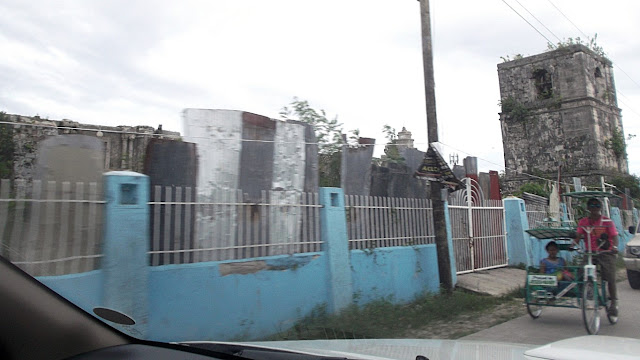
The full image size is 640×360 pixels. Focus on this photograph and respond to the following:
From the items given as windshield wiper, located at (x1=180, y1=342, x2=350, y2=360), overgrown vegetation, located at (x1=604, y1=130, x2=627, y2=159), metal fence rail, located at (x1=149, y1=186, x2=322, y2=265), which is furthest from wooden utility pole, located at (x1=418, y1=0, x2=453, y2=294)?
overgrown vegetation, located at (x1=604, y1=130, x2=627, y2=159)

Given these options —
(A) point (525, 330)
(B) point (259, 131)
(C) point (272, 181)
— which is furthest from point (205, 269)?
(A) point (525, 330)

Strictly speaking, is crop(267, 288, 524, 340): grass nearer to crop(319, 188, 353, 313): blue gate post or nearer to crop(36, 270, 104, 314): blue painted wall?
crop(319, 188, 353, 313): blue gate post

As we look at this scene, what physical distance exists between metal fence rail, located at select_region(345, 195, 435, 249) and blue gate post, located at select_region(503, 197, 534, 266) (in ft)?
13.7

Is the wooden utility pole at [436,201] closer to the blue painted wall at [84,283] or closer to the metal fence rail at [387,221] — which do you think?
the metal fence rail at [387,221]

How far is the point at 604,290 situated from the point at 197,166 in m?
5.73

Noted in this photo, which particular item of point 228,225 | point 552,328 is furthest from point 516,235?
point 228,225

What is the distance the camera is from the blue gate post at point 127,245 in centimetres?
461

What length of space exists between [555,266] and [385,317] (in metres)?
2.60

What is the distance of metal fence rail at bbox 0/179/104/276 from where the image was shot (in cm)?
405

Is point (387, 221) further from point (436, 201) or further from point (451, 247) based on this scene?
point (451, 247)

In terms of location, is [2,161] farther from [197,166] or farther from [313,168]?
[313,168]

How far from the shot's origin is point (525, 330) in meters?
6.55

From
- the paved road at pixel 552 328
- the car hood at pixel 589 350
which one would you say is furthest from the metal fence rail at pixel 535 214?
the car hood at pixel 589 350

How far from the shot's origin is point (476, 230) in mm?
11164
